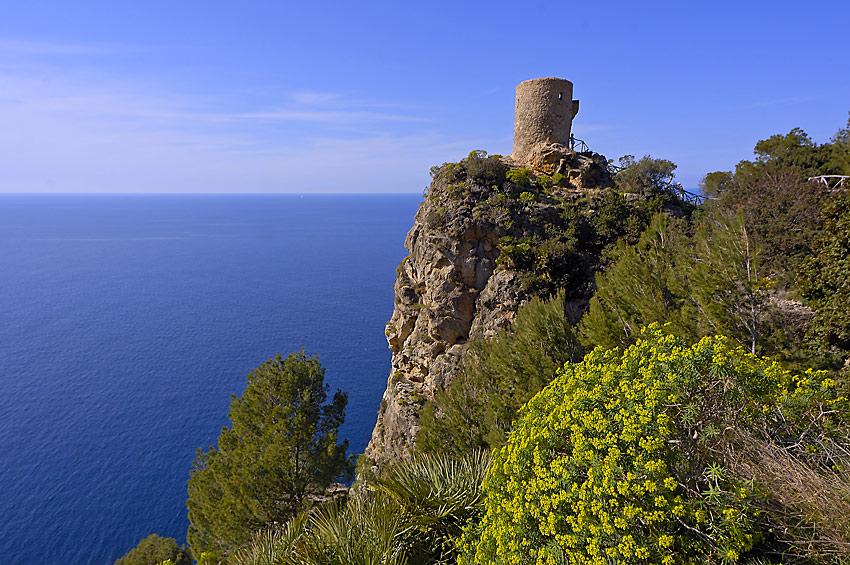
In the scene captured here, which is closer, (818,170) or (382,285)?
(818,170)

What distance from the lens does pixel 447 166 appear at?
2567 cm

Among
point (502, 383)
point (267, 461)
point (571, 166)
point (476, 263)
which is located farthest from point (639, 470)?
point (571, 166)

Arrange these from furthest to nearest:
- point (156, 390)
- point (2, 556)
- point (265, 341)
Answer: point (265, 341) → point (156, 390) → point (2, 556)

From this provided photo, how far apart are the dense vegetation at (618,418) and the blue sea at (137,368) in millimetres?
24402

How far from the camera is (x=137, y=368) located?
58.4 metres

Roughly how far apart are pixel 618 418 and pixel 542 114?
22.6m

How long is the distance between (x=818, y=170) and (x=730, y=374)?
62.5ft

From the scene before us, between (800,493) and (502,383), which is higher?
(800,493)

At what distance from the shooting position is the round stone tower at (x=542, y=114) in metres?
24.7

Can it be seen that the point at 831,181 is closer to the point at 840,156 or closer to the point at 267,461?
the point at 840,156

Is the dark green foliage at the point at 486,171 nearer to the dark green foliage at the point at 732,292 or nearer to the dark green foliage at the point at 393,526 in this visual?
the dark green foliage at the point at 732,292

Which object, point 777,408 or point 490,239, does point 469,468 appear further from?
point 490,239

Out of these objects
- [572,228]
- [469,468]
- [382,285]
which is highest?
[572,228]

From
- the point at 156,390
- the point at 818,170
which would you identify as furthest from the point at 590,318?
the point at 156,390
